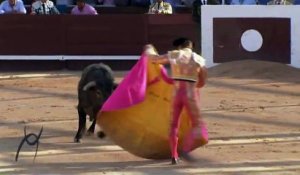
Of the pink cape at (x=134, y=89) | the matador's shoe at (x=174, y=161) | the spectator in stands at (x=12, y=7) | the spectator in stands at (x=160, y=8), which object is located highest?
the pink cape at (x=134, y=89)

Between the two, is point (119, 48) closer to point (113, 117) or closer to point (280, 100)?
point (280, 100)

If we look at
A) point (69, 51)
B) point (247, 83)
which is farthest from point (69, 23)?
point (247, 83)

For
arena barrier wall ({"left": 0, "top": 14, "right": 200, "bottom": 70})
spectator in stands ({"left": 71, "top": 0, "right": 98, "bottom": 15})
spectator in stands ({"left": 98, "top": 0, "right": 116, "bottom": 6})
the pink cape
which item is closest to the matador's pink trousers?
the pink cape

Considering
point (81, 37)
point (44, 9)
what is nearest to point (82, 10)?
point (81, 37)

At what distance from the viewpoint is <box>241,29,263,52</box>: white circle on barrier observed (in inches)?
570

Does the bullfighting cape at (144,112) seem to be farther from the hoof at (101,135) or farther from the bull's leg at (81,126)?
the bull's leg at (81,126)

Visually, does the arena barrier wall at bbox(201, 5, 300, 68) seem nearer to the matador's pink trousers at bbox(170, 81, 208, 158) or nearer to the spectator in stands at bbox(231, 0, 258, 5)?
the spectator in stands at bbox(231, 0, 258, 5)

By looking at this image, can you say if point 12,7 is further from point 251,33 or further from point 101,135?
point 101,135

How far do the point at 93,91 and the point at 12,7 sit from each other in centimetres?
745

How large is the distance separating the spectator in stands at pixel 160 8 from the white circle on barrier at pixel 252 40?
1.61 meters

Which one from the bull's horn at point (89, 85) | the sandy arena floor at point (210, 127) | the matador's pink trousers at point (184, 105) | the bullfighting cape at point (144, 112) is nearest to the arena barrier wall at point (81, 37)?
the sandy arena floor at point (210, 127)

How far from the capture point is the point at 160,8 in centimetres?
1535

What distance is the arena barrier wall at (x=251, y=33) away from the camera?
47.1ft

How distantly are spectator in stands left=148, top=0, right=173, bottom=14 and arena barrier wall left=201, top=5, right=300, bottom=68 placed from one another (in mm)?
869
